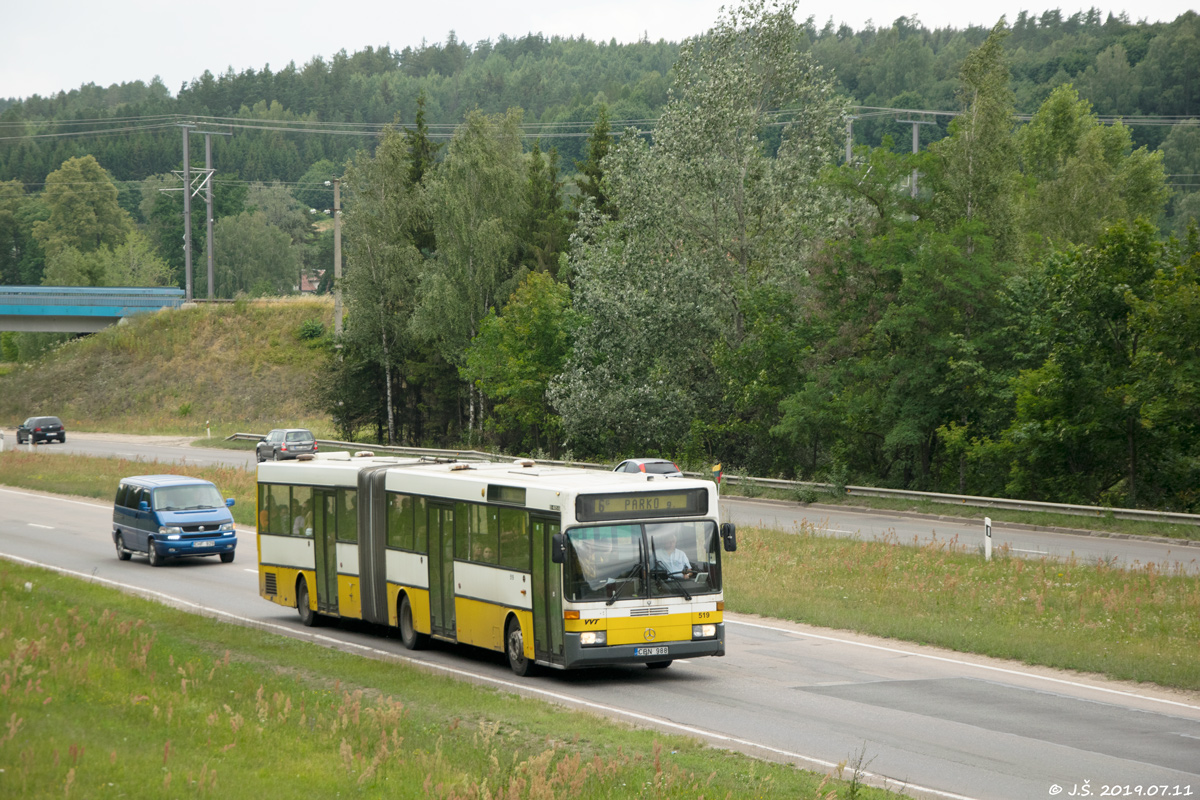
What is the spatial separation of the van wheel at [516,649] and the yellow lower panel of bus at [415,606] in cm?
195

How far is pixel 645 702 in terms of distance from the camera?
14.7m

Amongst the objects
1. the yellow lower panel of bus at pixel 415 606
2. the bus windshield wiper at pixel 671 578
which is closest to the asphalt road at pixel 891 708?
the yellow lower panel of bus at pixel 415 606

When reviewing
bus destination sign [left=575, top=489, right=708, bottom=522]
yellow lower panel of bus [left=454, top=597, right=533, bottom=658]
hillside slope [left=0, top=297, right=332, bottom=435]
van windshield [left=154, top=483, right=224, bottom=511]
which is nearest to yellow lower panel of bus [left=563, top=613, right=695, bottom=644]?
yellow lower panel of bus [left=454, top=597, right=533, bottom=658]

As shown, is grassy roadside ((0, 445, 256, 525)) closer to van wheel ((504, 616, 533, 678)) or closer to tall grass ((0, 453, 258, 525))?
tall grass ((0, 453, 258, 525))

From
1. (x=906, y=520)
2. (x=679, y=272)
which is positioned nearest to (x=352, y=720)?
(x=906, y=520)

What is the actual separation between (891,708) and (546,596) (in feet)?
14.4

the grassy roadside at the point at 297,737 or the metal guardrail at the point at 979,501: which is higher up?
the grassy roadside at the point at 297,737

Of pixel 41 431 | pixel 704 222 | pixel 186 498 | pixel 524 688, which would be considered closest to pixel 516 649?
pixel 524 688

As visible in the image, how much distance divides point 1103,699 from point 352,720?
29.8ft

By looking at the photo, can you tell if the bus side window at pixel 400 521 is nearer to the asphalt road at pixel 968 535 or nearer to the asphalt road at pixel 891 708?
the asphalt road at pixel 891 708

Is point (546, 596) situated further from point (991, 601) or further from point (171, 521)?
point (171, 521)

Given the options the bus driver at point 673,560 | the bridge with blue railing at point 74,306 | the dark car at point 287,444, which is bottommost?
the dark car at point 287,444

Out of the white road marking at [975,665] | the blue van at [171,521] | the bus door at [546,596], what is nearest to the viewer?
the white road marking at [975,665]

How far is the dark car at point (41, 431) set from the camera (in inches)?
2926
